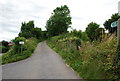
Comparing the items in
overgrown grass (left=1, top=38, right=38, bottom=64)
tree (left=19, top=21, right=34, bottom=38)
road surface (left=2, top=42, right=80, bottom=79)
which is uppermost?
tree (left=19, top=21, right=34, bottom=38)

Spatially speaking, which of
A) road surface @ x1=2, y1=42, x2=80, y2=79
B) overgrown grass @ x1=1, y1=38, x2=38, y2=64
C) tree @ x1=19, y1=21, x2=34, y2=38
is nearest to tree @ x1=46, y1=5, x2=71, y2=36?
tree @ x1=19, y1=21, x2=34, y2=38

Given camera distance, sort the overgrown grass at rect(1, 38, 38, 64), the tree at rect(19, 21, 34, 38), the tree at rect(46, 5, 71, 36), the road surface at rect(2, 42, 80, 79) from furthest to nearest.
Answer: the tree at rect(19, 21, 34, 38) < the tree at rect(46, 5, 71, 36) < the overgrown grass at rect(1, 38, 38, 64) < the road surface at rect(2, 42, 80, 79)

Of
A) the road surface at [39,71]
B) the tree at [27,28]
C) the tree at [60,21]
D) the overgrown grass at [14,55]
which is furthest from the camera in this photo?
the tree at [27,28]

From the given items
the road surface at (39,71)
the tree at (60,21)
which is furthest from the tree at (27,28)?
the road surface at (39,71)

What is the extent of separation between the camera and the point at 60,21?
48.9 meters

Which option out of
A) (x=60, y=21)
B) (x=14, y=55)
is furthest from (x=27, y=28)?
(x=14, y=55)

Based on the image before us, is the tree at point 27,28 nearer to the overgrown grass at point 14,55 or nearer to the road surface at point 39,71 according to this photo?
the overgrown grass at point 14,55

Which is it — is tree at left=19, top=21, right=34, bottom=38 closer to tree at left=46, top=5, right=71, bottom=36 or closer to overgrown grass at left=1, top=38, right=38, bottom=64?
tree at left=46, top=5, right=71, bottom=36

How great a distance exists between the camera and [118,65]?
16.6 feet

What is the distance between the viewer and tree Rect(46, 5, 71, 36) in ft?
163

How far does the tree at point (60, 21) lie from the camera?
4956 centimetres

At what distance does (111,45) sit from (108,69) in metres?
1.52

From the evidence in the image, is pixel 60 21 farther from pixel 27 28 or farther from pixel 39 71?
pixel 39 71

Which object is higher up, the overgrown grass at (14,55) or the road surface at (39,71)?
the overgrown grass at (14,55)
